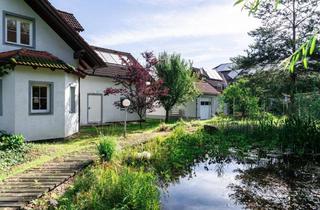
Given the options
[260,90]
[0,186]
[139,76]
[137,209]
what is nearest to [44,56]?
[139,76]

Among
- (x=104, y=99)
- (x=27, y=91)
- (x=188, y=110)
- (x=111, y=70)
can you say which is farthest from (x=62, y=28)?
(x=188, y=110)

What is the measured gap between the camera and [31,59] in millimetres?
12516

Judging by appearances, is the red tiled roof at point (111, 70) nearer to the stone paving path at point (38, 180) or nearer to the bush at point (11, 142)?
the bush at point (11, 142)

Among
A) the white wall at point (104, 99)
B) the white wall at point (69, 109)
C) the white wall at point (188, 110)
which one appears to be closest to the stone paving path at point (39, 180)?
the white wall at point (69, 109)

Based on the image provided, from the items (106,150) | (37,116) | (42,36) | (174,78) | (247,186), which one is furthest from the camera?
(174,78)

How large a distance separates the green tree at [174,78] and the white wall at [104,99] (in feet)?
9.70

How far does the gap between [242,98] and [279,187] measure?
19326 mm

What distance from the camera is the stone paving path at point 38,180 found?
19.1 feet

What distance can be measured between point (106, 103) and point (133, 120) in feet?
8.69

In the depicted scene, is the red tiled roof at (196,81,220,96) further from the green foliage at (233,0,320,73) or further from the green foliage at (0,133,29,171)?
the green foliage at (0,133,29,171)

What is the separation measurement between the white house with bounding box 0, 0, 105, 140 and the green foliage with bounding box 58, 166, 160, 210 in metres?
7.35

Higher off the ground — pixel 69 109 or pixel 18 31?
pixel 18 31

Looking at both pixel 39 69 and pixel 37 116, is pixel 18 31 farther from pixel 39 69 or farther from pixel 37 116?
pixel 37 116

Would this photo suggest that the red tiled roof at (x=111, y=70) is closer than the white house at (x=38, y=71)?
No
